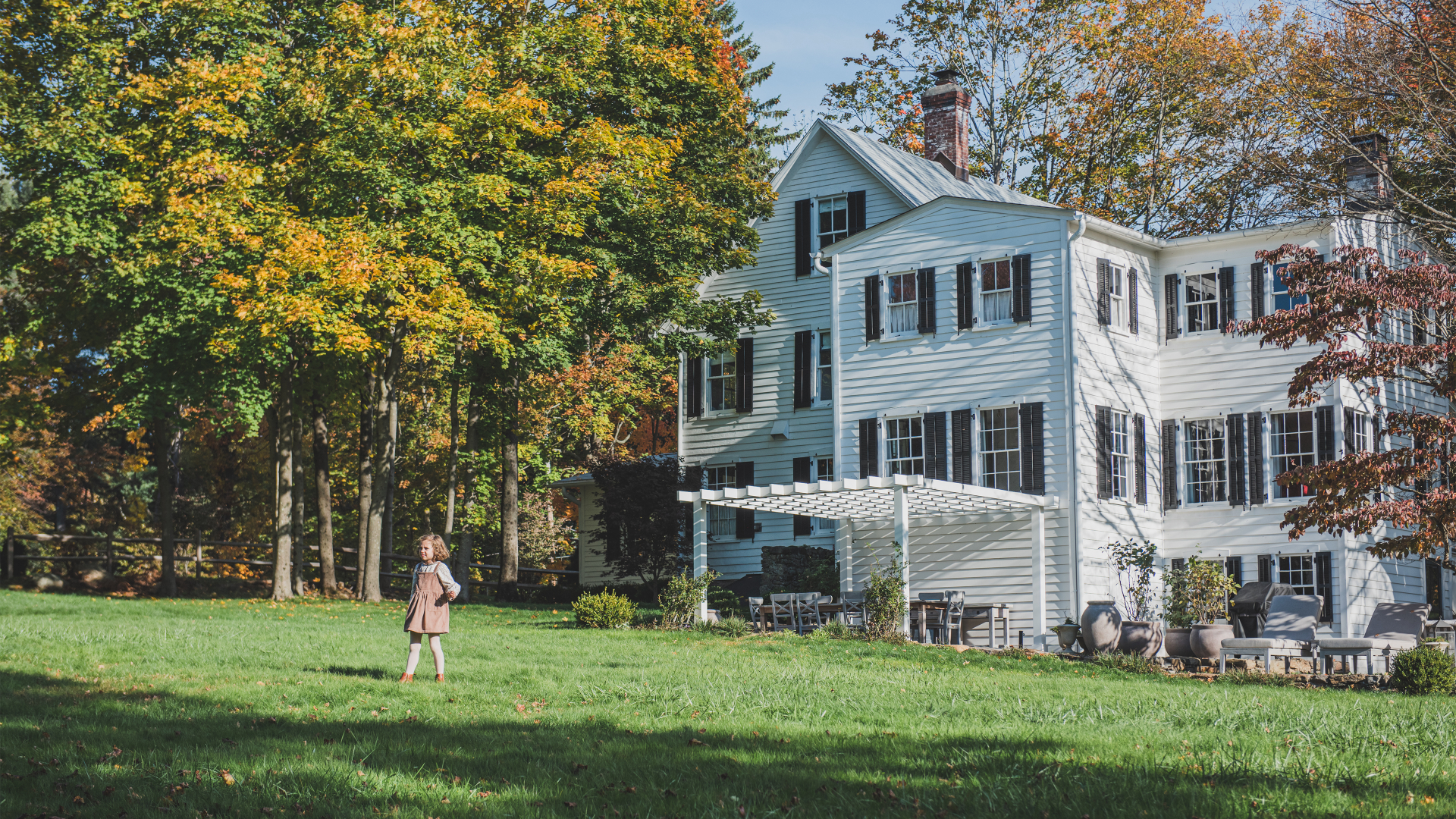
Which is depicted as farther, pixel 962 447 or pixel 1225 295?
pixel 1225 295

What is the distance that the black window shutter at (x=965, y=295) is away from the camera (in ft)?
78.7

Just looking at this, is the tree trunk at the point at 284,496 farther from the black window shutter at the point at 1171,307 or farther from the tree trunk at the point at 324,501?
the black window shutter at the point at 1171,307

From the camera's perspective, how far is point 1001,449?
23453 mm

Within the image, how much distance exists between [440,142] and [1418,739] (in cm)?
2074

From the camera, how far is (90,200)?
24.8 m

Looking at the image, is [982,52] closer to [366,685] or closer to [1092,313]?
[1092,313]

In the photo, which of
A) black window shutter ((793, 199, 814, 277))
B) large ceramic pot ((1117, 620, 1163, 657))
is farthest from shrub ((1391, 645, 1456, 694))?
black window shutter ((793, 199, 814, 277))

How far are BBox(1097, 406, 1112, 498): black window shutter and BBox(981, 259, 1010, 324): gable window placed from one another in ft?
7.64

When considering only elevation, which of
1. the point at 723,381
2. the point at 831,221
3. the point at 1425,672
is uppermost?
the point at 831,221

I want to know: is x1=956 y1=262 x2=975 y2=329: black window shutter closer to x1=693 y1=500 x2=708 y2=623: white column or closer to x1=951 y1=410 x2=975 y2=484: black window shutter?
x1=951 y1=410 x2=975 y2=484: black window shutter

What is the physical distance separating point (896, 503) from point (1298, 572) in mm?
7519

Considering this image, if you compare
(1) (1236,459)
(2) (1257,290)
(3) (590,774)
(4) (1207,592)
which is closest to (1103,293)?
(2) (1257,290)

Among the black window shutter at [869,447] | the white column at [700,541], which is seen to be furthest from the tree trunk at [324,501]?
the black window shutter at [869,447]

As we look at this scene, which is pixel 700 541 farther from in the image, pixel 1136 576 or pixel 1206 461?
pixel 1206 461
